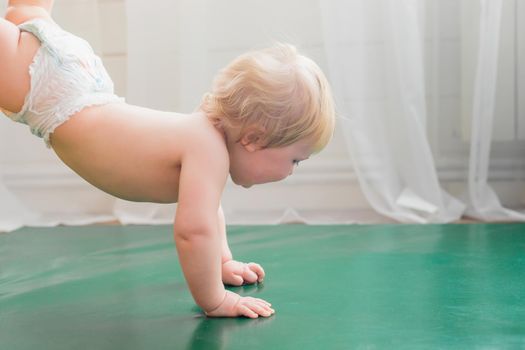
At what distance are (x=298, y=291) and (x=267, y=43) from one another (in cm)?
95

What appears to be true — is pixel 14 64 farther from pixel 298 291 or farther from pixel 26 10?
pixel 298 291

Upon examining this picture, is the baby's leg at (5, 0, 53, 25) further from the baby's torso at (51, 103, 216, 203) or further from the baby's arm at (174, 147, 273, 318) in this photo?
the baby's arm at (174, 147, 273, 318)

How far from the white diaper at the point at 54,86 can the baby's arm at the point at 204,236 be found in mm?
212

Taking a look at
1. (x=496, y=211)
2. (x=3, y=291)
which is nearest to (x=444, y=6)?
(x=496, y=211)

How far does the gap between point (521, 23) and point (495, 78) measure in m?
0.17

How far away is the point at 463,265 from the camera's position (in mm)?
1266

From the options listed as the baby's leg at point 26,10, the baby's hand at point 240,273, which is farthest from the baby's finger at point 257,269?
the baby's leg at point 26,10

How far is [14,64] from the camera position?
1.10 meters

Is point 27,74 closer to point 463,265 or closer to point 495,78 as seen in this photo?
point 463,265

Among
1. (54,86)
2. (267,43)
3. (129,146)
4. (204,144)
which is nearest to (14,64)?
(54,86)

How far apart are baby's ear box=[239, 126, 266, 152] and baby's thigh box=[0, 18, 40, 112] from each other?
34 centimetres

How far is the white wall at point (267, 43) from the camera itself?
189 centimetres

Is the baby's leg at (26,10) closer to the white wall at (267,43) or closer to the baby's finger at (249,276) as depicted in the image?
the baby's finger at (249,276)

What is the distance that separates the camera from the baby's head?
100 cm
